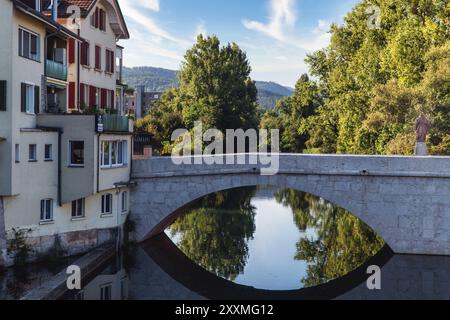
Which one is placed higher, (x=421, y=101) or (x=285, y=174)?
(x=421, y=101)

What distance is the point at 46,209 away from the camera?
25.9m

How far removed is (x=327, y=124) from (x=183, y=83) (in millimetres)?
16913

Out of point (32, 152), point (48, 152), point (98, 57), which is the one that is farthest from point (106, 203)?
point (98, 57)

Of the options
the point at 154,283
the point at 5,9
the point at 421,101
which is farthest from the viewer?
the point at 421,101

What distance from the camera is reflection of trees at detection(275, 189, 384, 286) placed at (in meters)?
28.2

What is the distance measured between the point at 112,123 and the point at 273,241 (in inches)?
465

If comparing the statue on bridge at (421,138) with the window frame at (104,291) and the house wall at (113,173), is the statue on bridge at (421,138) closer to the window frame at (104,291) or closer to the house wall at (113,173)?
the house wall at (113,173)

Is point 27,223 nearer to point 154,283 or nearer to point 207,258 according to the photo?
point 154,283

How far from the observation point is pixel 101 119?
2636cm

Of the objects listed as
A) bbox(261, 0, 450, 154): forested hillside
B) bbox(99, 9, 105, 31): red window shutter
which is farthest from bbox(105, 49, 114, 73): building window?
bbox(261, 0, 450, 154): forested hillside

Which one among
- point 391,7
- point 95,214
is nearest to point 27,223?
point 95,214

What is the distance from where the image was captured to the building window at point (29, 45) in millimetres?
24531

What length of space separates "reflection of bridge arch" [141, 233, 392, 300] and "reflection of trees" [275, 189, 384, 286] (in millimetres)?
693
